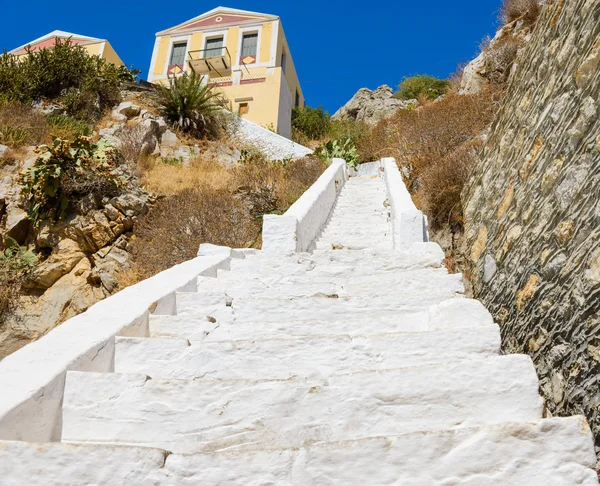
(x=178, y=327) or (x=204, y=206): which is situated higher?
(x=204, y=206)

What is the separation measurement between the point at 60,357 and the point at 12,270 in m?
7.41

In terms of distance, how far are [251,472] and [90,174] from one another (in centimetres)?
884

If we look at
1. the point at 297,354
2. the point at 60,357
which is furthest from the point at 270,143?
the point at 60,357

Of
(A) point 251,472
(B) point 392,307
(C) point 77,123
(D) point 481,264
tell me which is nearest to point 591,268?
(B) point 392,307

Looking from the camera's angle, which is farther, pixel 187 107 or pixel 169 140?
pixel 187 107

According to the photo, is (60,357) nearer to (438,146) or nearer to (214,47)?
(438,146)

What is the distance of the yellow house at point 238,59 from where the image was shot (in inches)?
773

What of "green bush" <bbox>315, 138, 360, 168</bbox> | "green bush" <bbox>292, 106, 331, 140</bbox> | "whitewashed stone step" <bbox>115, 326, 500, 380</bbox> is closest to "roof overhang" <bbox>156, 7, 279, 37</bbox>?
"green bush" <bbox>292, 106, 331, 140</bbox>

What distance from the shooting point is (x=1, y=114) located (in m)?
12.8

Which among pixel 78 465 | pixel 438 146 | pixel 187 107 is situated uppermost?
pixel 187 107

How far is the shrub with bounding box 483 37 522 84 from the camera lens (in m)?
12.5

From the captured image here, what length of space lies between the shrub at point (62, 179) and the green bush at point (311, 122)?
Answer: 41.1ft

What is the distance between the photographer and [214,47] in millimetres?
22203

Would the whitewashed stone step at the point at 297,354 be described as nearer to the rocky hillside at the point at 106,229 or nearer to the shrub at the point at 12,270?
the rocky hillside at the point at 106,229
